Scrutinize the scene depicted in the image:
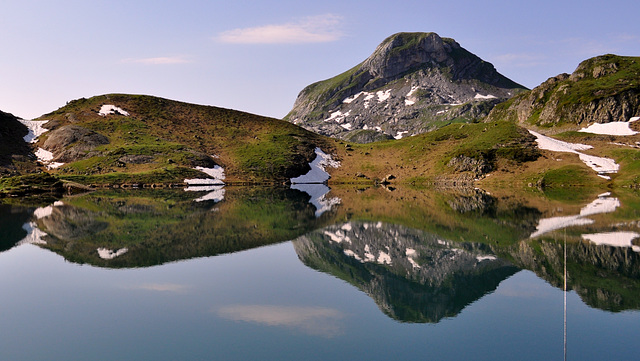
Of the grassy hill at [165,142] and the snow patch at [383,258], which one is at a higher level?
the grassy hill at [165,142]

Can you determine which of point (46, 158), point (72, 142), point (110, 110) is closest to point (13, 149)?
point (46, 158)

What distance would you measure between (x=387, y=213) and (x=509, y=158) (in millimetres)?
84667

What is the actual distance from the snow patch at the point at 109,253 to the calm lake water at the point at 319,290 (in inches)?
13.2

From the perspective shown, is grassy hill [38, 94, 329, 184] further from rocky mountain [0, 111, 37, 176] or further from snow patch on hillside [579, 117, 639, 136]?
snow patch on hillside [579, 117, 639, 136]

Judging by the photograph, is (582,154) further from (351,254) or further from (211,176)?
(351,254)

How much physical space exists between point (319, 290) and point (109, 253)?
19.3 meters

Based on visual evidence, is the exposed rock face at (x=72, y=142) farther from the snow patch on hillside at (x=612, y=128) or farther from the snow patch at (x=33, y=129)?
the snow patch on hillside at (x=612, y=128)

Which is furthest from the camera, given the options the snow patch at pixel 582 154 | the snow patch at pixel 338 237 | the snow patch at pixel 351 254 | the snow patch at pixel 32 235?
the snow patch at pixel 582 154

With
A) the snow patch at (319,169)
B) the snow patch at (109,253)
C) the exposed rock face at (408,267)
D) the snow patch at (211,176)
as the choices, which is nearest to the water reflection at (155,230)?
the snow patch at (109,253)

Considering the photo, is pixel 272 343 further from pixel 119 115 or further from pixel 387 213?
pixel 119 115

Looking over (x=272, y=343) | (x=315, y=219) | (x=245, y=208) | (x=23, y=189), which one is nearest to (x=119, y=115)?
(x=23, y=189)

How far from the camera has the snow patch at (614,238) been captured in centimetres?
3516

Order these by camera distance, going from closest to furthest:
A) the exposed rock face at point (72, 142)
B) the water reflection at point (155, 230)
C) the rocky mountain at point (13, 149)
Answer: the water reflection at point (155, 230) < the rocky mountain at point (13, 149) < the exposed rock face at point (72, 142)

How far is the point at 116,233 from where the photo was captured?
4288cm
